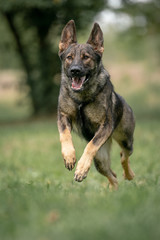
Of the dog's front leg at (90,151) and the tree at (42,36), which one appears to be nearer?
the dog's front leg at (90,151)

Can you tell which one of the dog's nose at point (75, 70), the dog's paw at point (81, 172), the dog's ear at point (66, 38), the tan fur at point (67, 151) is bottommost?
the dog's paw at point (81, 172)

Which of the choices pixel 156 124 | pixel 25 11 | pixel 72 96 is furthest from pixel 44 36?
pixel 72 96

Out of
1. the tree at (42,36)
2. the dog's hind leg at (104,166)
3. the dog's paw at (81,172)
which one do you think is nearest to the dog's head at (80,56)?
the dog's paw at (81,172)

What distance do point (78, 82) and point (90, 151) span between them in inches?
44.3

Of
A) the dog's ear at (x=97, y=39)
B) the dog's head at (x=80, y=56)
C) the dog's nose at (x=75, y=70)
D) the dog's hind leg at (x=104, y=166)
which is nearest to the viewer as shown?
the dog's nose at (x=75, y=70)

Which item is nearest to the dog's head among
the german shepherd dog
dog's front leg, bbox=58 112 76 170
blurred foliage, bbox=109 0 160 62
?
the german shepherd dog

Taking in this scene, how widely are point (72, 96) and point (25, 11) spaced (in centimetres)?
1611

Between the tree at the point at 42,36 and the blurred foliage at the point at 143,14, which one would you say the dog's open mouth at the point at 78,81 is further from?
the blurred foliage at the point at 143,14

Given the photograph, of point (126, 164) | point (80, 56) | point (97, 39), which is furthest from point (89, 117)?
point (126, 164)

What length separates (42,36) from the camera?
22.0m

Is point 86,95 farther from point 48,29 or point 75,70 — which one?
point 48,29

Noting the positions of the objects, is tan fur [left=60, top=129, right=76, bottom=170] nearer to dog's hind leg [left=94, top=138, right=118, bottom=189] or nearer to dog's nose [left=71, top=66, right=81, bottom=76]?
dog's nose [left=71, top=66, right=81, bottom=76]

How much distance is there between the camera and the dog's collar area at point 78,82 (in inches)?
231

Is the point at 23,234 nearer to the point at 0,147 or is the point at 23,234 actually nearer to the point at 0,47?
the point at 0,147
